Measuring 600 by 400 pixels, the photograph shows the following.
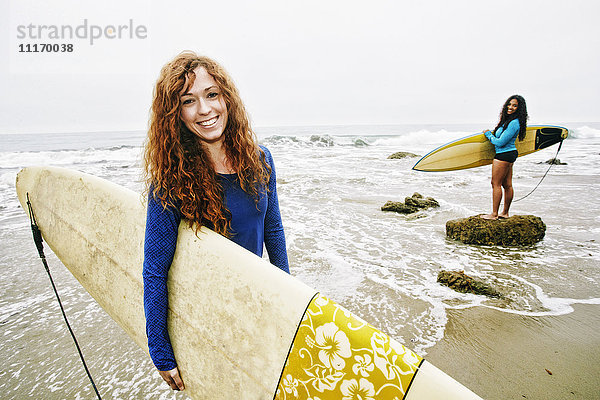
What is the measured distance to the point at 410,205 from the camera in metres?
5.80

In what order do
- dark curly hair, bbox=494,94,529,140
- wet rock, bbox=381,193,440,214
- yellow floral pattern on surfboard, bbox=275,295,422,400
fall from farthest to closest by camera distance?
wet rock, bbox=381,193,440,214
dark curly hair, bbox=494,94,529,140
yellow floral pattern on surfboard, bbox=275,295,422,400

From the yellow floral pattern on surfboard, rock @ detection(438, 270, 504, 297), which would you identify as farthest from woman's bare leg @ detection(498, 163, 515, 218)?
the yellow floral pattern on surfboard

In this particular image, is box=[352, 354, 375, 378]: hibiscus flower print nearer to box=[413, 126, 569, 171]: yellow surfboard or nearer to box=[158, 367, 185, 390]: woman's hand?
box=[158, 367, 185, 390]: woman's hand

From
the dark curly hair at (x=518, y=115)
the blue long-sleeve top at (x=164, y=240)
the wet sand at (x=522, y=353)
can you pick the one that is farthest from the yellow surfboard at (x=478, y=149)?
the blue long-sleeve top at (x=164, y=240)

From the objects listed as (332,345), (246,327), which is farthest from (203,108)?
(332,345)

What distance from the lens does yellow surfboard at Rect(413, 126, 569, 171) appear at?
17.2ft

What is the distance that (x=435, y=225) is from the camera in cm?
492

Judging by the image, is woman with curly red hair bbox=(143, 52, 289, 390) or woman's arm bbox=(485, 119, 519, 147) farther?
woman's arm bbox=(485, 119, 519, 147)

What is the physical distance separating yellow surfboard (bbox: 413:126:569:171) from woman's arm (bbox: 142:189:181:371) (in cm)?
550

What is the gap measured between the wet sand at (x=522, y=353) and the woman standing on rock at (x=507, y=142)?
2.03 m

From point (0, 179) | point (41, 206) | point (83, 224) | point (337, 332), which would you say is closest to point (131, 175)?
point (0, 179)

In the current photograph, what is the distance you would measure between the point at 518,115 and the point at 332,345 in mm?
4586

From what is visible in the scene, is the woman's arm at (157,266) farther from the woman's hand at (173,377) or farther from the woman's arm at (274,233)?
the woman's arm at (274,233)

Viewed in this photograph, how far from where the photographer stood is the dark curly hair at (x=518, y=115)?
163 inches
